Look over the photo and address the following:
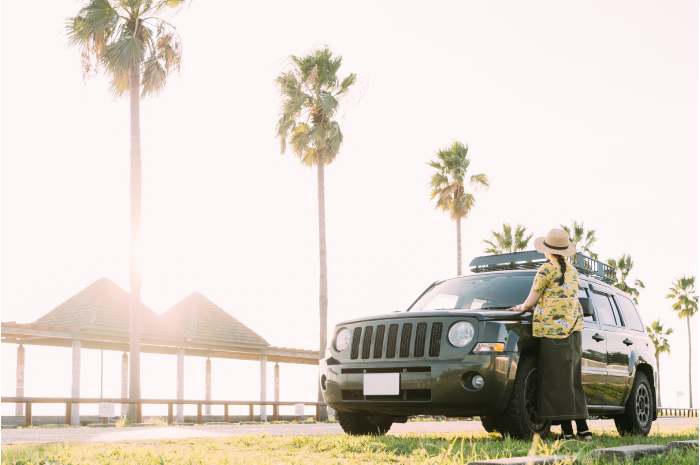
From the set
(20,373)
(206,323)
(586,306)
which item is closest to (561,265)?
(586,306)

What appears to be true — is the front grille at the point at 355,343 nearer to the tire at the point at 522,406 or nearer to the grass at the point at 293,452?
the grass at the point at 293,452

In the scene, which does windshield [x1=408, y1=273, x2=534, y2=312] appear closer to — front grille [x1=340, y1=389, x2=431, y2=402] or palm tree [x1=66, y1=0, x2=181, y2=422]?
front grille [x1=340, y1=389, x2=431, y2=402]

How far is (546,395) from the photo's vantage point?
7.84 meters

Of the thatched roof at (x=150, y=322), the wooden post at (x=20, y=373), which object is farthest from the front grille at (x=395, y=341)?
the wooden post at (x=20, y=373)

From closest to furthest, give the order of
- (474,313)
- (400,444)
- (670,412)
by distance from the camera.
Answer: (400,444) → (474,313) → (670,412)

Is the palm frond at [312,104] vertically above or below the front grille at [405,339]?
above

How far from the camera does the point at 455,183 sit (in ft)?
140

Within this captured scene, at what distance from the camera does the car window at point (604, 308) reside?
9.74 m

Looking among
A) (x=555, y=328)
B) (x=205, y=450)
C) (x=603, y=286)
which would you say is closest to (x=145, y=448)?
(x=205, y=450)

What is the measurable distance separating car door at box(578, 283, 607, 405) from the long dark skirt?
802 millimetres

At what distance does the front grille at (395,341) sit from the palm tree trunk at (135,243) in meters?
14.9

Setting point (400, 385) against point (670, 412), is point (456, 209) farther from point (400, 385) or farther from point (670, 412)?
point (400, 385)

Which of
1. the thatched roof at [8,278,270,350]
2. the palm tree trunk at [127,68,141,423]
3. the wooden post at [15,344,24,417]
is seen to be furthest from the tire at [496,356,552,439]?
the wooden post at [15,344,24,417]

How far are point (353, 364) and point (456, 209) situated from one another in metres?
34.4
